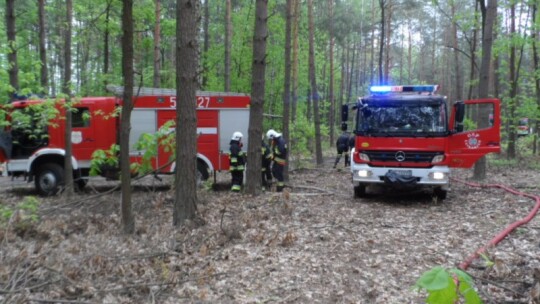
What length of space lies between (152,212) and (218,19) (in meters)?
23.2

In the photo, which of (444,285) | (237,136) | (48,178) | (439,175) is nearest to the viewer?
(444,285)

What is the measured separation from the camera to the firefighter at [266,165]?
11.5m

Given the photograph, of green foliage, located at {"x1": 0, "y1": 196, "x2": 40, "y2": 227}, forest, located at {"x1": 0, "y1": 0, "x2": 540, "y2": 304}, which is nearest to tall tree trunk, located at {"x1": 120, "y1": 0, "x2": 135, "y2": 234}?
forest, located at {"x1": 0, "y1": 0, "x2": 540, "y2": 304}

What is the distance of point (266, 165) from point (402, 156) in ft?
12.6

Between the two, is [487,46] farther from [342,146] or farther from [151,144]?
[151,144]

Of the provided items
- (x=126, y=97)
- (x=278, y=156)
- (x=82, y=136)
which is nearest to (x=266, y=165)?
(x=278, y=156)

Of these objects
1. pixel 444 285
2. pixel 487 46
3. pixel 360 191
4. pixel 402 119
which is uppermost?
pixel 487 46

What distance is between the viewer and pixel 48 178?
10938 mm

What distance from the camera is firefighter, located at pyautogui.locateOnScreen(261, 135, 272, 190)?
11.5 m

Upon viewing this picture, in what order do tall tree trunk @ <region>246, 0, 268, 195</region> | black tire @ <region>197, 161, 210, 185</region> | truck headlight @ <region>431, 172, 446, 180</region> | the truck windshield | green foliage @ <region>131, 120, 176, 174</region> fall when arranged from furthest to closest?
black tire @ <region>197, 161, 210, 185</region>
tall tree trunk @ <region>246, 0, 268, 195</region>
the truck windshield
truck headlight @ <region>431, 172, 446, 180</region>
green foliage @ <region>131, 120, 176, 174</region>

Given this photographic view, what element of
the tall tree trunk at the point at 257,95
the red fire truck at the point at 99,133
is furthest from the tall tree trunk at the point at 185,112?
the red fire truck at the point at 99,133

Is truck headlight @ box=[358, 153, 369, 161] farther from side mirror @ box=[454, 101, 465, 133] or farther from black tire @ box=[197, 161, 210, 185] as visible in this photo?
black tire @ box=[197, 161, 210, 185]

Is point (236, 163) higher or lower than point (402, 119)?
lower

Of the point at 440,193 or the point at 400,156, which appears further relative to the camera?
the point at 440,193
